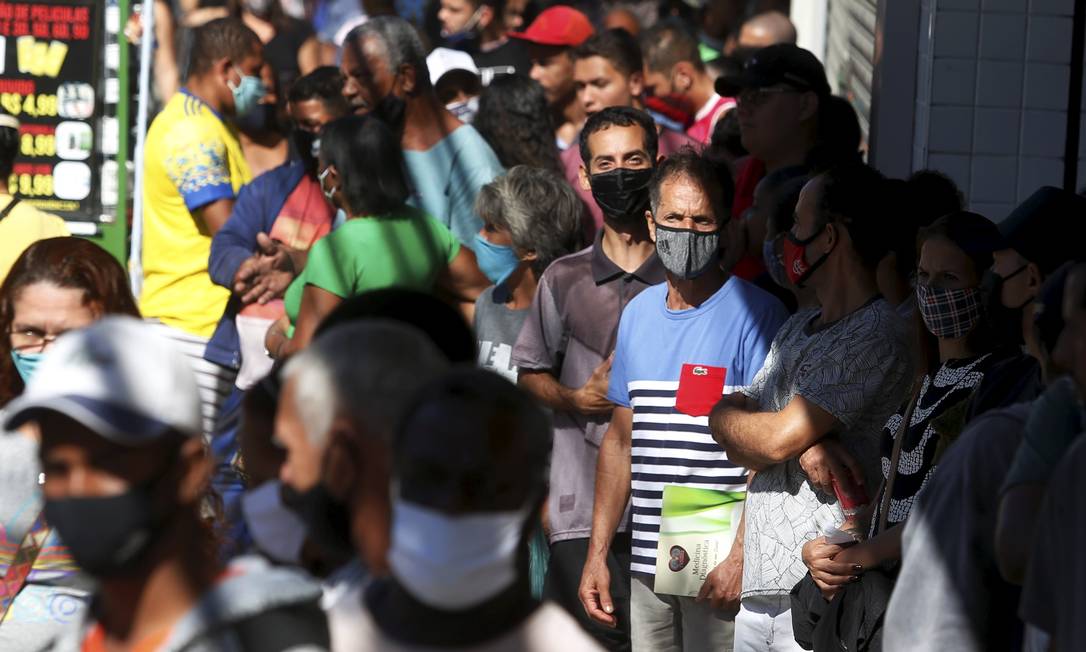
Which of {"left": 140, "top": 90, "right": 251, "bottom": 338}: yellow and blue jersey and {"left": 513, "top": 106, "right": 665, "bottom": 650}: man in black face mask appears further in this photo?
{"left": 140, "top": 90, "right": 251, "bottom": 338}: yellow and blue jersey

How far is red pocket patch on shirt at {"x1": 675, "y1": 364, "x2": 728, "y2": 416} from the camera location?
16.1ft

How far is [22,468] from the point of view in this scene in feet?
12.7

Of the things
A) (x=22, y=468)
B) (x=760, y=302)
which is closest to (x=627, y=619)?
(x=760, y=302)

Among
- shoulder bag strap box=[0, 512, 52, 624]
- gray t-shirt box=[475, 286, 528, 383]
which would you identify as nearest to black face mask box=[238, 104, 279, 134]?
gray t-shirt box=[475, 286, 528, 383]

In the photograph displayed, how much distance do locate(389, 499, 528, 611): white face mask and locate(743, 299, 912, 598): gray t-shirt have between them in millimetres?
2305

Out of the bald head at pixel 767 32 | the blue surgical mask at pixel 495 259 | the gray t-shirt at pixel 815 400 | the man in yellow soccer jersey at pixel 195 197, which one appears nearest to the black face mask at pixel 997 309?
the gray t-shirt at pixel 815 400

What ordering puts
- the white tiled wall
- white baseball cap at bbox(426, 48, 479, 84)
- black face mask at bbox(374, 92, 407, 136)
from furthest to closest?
white baseball cap at bbox(426, 48, 479, 84), black face mask at bbox(374, 92, 407, 136), the white tiled wall

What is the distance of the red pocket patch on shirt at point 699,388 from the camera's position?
16.1 ft

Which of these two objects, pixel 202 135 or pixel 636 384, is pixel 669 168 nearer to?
pixel 636 384

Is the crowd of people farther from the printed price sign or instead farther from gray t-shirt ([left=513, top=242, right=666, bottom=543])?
the printed price sign

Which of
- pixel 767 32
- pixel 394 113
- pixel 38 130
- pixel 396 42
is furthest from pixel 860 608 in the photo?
pixel 767 32

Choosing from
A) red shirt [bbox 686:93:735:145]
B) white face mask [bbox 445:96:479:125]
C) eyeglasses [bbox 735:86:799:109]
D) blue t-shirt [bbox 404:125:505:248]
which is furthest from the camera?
red shirt [bbox 686:93:735:145]

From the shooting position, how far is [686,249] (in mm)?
4914

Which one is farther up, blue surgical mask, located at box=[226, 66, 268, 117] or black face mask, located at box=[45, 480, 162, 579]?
blue surgical mask, located at box=[226, 66, 268, 117]
